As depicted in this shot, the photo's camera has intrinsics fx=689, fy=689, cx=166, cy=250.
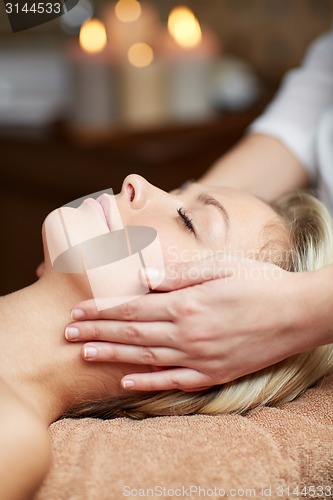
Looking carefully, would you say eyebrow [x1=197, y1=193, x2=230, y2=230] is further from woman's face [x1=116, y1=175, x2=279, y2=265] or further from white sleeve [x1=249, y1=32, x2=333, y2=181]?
white sleeve [x1=249, y1=32, x2=333, y2=181]

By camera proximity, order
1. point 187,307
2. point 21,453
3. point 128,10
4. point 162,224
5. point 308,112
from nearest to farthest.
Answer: point 21,453 < point 187,307 < point 162,224 < point 308,112 < point 128,10

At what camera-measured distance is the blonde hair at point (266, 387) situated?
114 centimetres

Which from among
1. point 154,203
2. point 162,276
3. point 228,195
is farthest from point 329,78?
point 162,276

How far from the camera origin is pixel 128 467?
0.94 meters

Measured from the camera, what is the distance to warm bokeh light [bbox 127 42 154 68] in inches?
98.7

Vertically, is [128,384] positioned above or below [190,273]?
below

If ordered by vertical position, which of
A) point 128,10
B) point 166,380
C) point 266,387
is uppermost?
point 128,10

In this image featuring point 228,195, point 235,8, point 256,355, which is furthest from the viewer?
point 235,8

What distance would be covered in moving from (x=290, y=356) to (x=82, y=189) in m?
1.34

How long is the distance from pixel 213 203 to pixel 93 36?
174cm

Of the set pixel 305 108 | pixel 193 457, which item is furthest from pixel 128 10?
pixel 193 457

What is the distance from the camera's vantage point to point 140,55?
2.54m

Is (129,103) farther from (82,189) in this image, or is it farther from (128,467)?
(128,467)

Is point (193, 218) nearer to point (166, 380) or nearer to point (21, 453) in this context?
point (166, 380)
